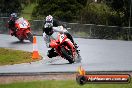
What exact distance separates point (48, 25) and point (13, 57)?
8.19ft

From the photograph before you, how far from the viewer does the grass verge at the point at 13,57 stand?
22.9 meters

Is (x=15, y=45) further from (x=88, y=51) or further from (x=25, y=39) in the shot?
(x=88, y=51)

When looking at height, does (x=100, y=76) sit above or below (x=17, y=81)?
above

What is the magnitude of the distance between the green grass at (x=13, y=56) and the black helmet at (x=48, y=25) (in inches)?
62.2

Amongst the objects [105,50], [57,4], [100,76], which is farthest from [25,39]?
[57,4]

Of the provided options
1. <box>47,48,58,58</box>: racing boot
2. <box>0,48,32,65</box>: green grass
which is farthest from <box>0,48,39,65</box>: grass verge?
<box>47,48,58,58</box>: racing boot

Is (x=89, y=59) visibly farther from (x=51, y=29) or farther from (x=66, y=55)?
(x=51, y=29)

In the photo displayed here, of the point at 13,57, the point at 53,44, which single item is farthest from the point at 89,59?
the point at 13,57

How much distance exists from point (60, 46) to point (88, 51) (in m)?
4.55

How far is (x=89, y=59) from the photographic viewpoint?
23.7m

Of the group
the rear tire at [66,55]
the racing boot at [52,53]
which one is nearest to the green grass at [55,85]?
the rear tire at [66,55]

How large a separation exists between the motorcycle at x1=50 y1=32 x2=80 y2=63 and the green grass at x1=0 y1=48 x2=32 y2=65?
1640 mm

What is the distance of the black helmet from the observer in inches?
898

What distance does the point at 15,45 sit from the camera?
29266mm
